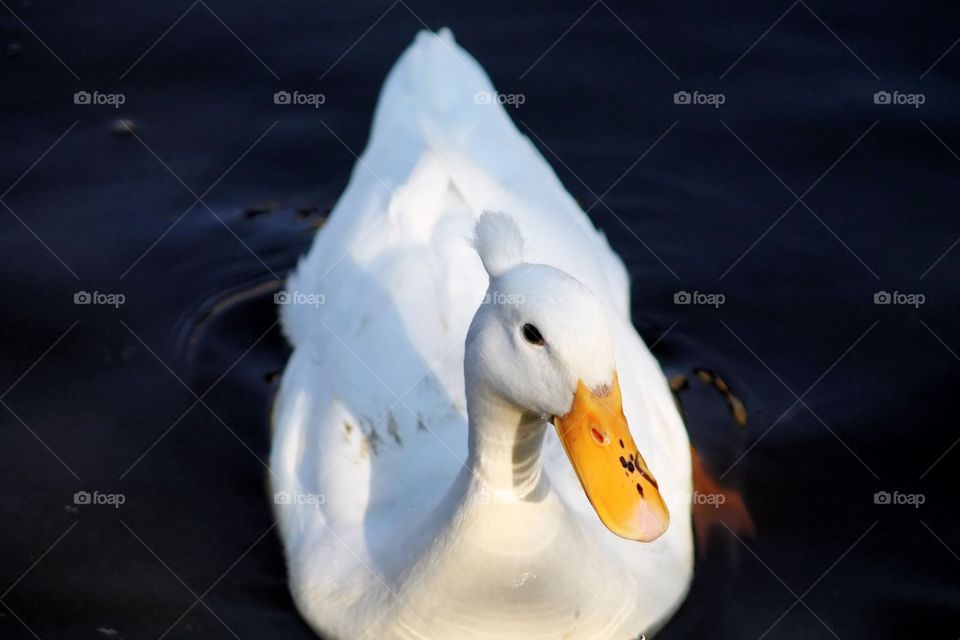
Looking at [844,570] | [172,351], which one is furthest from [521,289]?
[172,351]

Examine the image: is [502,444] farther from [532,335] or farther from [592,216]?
[592,216]

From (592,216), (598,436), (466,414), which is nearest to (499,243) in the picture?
(598,436)

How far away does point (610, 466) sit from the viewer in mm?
3947

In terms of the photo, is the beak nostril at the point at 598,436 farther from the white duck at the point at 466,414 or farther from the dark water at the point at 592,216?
the dark water at the point at 592,216

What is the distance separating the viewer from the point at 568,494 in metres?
4.93

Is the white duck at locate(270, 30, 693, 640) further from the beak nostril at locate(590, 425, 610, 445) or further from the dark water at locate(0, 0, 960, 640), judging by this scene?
the dark water at locate(0, 0, 960, 640)

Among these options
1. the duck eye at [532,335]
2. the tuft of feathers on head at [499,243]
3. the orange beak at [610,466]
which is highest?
the tuft of feathers on head at [499,243]

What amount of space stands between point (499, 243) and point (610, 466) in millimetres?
757

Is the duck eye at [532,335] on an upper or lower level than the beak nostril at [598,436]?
upper

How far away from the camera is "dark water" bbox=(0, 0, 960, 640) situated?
547 centimetres

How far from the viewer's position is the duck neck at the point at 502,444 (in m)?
4.18

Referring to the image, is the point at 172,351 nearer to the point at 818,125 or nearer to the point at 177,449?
the point at 177,449

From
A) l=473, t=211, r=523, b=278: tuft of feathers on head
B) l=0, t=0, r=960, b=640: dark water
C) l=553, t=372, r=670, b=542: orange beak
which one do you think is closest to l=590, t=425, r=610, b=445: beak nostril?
l=553, t=372, r=670, b=542: orange beak

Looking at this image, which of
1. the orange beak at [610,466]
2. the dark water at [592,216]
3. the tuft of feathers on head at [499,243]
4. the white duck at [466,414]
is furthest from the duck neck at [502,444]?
the dark water at [592,216]
